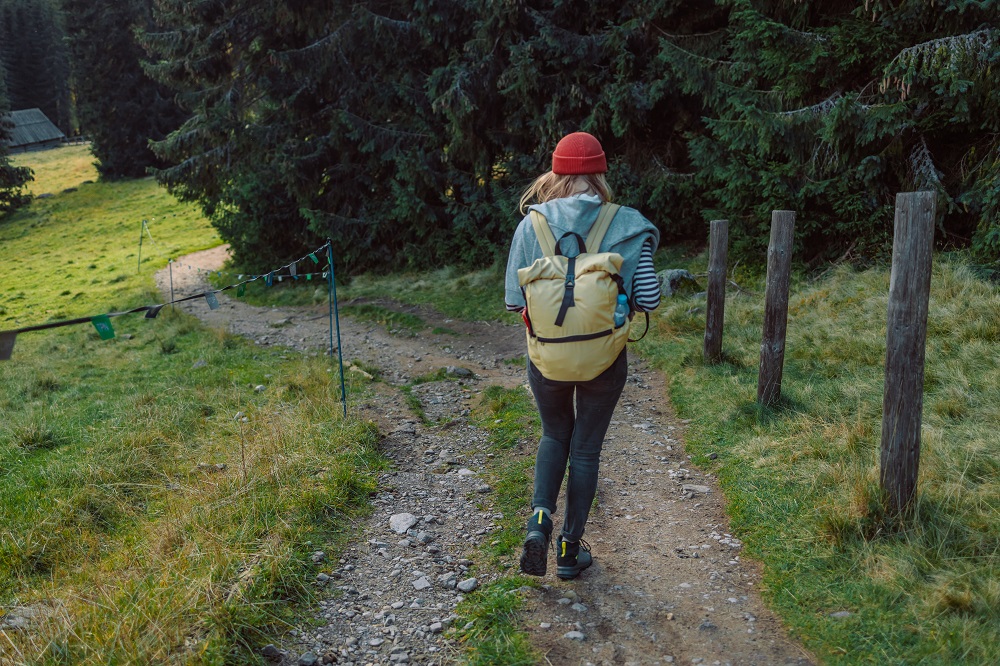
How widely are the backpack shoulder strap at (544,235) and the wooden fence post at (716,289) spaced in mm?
4463

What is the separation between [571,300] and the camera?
338 centimetres

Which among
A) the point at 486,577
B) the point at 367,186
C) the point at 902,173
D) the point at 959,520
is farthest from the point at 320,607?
the point at 367,186

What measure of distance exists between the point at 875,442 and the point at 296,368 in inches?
259

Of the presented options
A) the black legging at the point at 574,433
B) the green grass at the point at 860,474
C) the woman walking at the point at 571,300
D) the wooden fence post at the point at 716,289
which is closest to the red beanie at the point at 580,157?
the woman walking at the point at 571,300

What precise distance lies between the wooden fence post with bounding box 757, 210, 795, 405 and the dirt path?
0.84 m

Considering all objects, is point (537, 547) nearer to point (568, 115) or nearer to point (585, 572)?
point (585, 572)

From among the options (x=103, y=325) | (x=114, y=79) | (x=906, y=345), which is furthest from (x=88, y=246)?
(x=906, y=345)

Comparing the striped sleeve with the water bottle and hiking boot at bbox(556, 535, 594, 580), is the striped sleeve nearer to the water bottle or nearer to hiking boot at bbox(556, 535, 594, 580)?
the water bottle

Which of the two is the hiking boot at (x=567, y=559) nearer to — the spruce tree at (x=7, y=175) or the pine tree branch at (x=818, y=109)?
the pine tree branch at (x=818, y=109)

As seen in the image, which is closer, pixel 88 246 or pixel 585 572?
pixel 585 572

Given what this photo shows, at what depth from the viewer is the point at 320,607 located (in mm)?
3918

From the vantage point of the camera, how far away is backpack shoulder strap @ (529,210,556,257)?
352 centimetres

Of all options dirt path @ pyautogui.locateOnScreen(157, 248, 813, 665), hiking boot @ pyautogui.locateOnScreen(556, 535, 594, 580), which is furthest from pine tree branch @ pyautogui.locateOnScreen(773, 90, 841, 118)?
hiking boot @ pyautogui.locateOnScreen(556, 535, 594, 580)

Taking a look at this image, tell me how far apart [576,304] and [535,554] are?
1313mm
